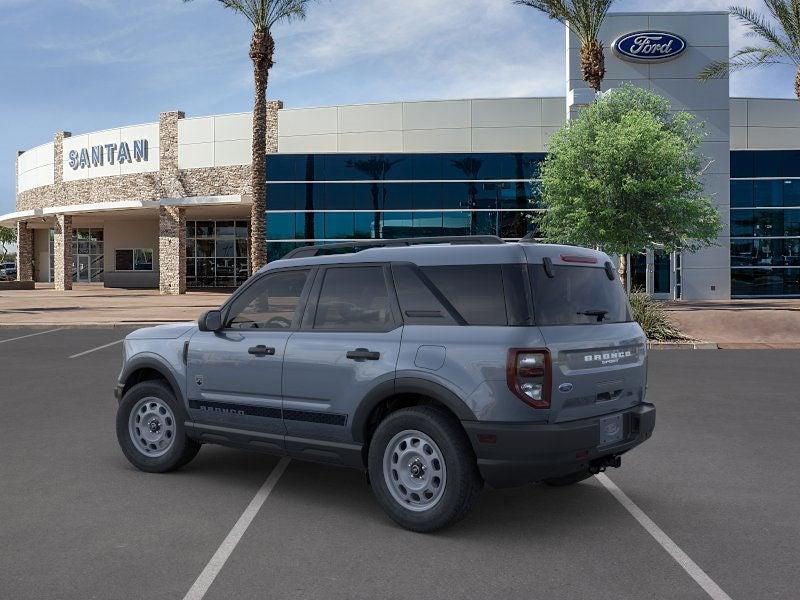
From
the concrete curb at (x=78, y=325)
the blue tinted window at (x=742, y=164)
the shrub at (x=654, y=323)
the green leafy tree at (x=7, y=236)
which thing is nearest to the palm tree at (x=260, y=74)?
the concrete curb at (x=78, y=325)

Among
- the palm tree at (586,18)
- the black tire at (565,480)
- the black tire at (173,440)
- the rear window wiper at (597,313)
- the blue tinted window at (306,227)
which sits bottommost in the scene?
the black tire at (565,480)

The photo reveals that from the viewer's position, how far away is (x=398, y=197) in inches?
1410

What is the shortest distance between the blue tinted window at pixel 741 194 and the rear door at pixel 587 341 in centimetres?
3337

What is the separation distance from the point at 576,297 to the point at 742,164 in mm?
34484

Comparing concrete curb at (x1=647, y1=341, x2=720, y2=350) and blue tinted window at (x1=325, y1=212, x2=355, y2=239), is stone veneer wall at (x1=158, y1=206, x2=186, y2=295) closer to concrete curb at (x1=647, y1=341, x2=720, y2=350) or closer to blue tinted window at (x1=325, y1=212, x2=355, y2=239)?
blue tinted window at (x1=325, y1=212, x2=355, y2=239)

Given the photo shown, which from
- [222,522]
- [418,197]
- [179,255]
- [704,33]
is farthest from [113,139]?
[222,522]

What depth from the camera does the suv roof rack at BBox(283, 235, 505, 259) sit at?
5.36 metres

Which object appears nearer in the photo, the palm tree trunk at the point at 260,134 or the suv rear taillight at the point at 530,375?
the suv rear taillight at the point at 530,375

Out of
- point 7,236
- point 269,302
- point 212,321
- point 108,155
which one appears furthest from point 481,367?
point 7,236

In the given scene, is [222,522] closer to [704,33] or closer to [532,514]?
[532,514]

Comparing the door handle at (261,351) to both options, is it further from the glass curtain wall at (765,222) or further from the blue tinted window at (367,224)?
the glass curtain wall at (765,222)

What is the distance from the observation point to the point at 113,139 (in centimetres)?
4525

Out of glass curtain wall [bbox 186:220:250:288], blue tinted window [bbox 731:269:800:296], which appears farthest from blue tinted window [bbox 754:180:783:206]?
glass curtain wall [bbox 186:220:250:288]

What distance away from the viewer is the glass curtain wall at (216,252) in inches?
1945
